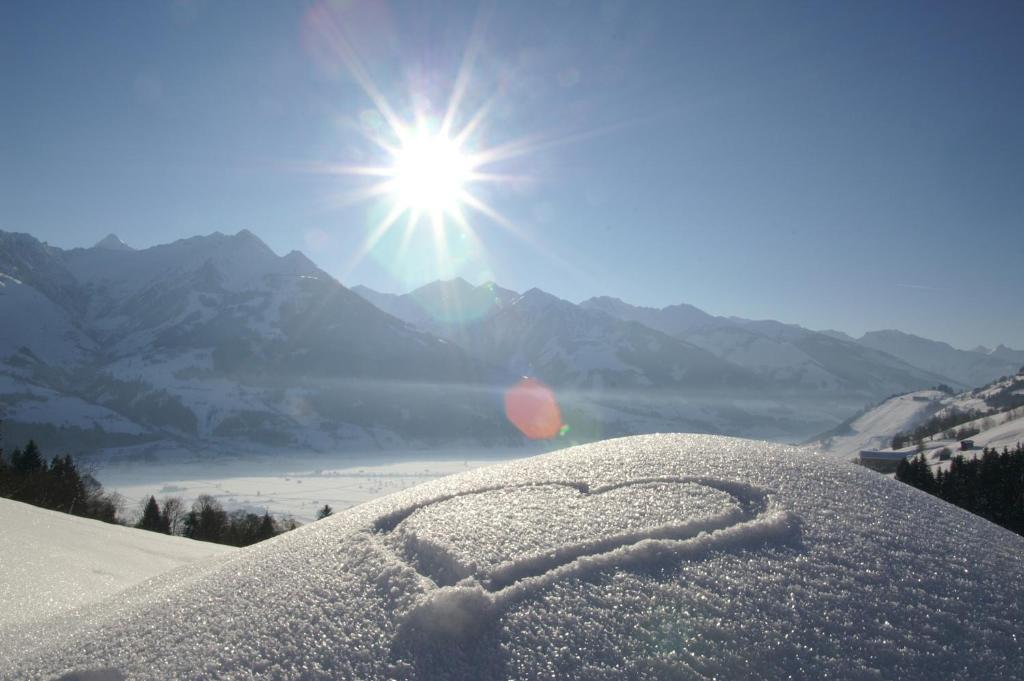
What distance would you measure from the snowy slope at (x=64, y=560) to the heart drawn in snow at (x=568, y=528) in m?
3.36

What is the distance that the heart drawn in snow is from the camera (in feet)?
8.63

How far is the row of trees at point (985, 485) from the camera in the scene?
35.8 metres

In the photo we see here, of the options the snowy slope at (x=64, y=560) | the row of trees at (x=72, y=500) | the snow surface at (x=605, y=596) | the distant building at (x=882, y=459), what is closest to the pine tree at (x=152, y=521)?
the row of trees at (x=72, y=500)

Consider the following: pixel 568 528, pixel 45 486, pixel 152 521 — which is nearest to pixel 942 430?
pixel 152 521

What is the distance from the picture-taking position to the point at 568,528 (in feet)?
9.62

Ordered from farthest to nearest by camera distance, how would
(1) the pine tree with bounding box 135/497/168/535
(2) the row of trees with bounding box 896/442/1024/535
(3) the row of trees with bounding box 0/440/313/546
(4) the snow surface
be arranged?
(2) the row of trees with bounding box 896/442/1024/535 < (1) the pine tree with bounding box 135/497/168/535 < (3) the row of trees with bounding box 0/440/313/546 < (4) the snow surface

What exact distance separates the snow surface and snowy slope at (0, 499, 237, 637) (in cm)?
162

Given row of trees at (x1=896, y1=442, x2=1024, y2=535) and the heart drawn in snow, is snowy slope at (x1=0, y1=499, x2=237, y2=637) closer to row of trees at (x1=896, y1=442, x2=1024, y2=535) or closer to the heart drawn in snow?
the heart drawn in snow

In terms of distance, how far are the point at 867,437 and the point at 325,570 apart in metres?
224

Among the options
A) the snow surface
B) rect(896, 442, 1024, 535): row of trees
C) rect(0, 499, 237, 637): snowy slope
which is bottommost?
rect(896, 442, 1024, 535): row of trees

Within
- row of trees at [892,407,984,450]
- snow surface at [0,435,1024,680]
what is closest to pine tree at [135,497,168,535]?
snow surface at [0,435,1024,680]

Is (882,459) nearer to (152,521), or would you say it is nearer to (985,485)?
(985,485)

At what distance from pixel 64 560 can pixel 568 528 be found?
6.79 metres

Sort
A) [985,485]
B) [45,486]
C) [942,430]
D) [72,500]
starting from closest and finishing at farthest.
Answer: [45,486] < [72,500] < [985,485] < [942,430]
